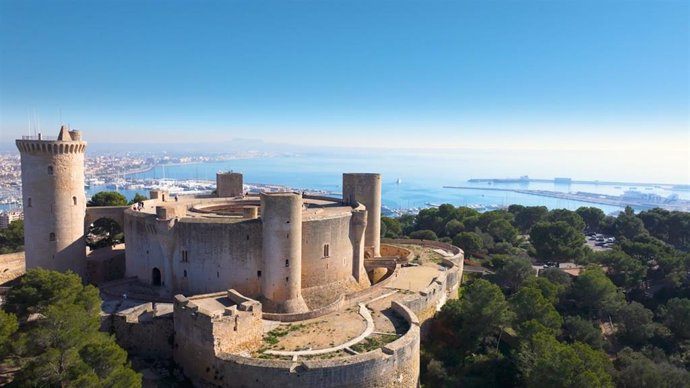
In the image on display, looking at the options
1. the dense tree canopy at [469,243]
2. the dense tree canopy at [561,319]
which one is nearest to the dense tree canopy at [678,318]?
the dense tree canopy at [561,319]

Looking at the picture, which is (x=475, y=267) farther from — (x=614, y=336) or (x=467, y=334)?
(x=467, y=334)

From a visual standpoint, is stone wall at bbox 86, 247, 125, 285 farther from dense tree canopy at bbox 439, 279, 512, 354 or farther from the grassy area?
dense tree canopy at bbox 439, 279, 512, 354

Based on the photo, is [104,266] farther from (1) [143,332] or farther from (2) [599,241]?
(2) [599,241]

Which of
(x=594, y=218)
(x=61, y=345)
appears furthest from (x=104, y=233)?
(x=594, y=218)

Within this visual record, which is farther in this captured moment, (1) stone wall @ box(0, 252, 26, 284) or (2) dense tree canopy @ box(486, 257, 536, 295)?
(2) dense tree canopy @ box(486, 257, 536, 295)

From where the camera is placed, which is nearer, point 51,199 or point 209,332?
point 209,332

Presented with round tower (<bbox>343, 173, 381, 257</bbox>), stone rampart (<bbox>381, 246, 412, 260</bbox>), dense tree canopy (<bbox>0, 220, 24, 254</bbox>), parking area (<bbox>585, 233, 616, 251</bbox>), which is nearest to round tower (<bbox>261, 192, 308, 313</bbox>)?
round tower (<bbox>343, 173, 381, 257</bbox>)
